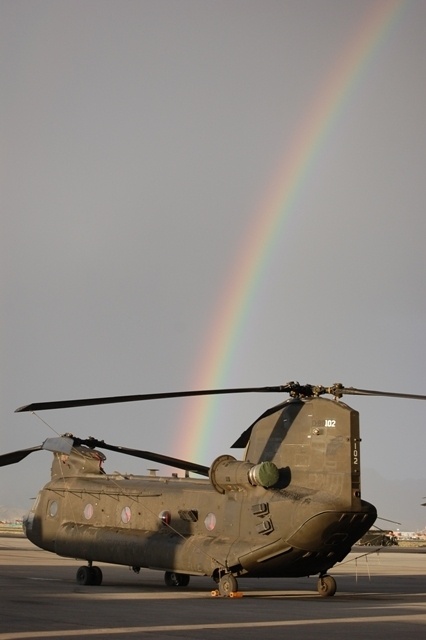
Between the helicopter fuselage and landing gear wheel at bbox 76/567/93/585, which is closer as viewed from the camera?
the helicopter fuselage

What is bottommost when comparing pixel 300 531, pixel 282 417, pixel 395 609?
pixel 395 609

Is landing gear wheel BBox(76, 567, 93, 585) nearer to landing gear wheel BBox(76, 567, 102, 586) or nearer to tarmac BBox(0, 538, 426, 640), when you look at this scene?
landing gear wheel BBox(76, 567, 102, 586)

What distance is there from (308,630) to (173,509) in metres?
13.2

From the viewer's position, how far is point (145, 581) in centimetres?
3447

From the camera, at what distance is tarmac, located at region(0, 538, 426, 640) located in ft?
53.3

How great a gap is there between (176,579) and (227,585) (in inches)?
234

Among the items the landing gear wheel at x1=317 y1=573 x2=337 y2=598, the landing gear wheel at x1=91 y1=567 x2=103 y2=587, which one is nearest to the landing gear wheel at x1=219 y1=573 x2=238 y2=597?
the landing gear wheel at x1=317 y1=573 x2=337 y2=598

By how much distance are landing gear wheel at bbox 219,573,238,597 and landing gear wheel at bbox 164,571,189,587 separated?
210 inches

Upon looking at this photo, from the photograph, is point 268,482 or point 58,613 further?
point 268,482

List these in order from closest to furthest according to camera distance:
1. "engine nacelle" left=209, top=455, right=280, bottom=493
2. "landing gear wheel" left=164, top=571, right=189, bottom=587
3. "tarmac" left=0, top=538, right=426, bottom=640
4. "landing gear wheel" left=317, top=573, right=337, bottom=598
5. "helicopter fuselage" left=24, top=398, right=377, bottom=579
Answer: "tarmac" left=0, top=538, right=426, bottom=640
"helicopter fuselage" left=24, top=398, right=377, bottom=579
"engine nacelle" left=209, top=455, right=280, bottom=493
"landing gear wheel" left=317, top=573, right=337, bottom=598
"landing gear wheel" left=164, top=571, right=189, bottom=587

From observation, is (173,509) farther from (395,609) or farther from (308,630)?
(308,630)

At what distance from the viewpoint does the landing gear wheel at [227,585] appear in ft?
84.3

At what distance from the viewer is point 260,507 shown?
86.9ft

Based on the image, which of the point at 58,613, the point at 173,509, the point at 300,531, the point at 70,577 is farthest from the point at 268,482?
the point at 70,577
